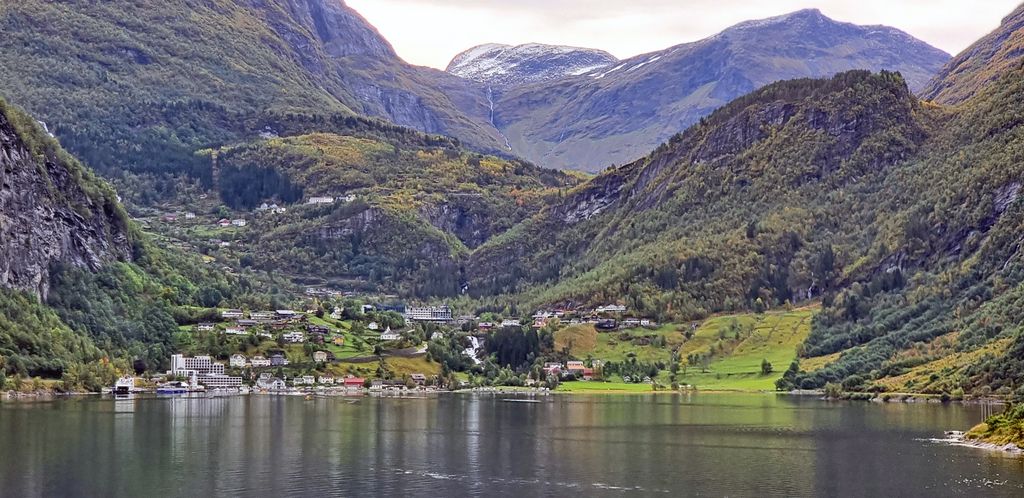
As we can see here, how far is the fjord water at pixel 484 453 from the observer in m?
90.1

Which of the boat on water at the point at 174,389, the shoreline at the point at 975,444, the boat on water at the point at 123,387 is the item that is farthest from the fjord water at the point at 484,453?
the boat on water at the point at 174,389

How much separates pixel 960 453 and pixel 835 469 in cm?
1288

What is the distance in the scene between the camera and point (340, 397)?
646ft

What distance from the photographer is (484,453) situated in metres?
112

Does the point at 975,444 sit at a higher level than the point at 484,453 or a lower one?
higher

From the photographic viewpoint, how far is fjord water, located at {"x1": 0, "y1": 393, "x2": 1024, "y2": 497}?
90062mm

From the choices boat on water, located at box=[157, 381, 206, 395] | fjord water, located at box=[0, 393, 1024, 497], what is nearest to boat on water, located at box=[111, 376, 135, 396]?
boat on water, located at box=[157, 381, 206, 395]

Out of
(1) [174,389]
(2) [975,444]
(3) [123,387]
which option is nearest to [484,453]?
(2) [975,444]

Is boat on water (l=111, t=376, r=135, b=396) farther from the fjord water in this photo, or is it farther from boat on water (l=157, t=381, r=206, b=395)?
the fjord water

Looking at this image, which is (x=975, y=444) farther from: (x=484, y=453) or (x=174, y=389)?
(x=174, y=389)

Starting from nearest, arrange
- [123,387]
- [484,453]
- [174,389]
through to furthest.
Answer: [484,453] → [123,387] → [174,389]

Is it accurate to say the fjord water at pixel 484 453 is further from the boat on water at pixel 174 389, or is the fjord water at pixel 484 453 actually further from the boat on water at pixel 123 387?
the boat on water at pixel 174 389

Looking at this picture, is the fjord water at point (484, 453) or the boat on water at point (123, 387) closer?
the fjord water at point (484, 453)

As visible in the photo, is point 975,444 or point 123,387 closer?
point 975,444
